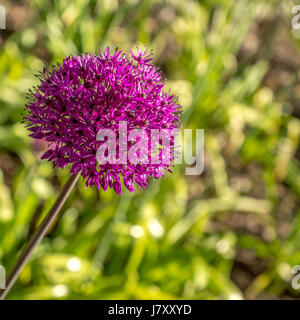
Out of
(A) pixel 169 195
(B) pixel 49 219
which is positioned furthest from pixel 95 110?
(A) pixel 169 195

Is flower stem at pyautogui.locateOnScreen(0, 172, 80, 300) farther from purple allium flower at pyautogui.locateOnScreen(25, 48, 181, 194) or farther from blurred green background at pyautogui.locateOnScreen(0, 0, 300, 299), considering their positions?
blurred green background at pyautogui.locateOnScreen(0, 0, 300, 299)

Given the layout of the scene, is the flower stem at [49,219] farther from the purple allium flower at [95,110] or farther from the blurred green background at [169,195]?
the blurred green background at [169,195]

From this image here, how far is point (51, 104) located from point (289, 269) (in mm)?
2181

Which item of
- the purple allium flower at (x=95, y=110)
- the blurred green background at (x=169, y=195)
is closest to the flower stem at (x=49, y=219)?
the purple allium flower at (x=95, y=110)

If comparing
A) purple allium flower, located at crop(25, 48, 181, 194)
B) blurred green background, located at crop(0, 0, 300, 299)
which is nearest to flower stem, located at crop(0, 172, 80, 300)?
purple allium flower, located at crop(25, 48, 181, 194)

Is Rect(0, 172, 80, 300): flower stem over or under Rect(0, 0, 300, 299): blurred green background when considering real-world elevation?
under

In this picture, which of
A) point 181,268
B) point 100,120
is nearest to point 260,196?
point 181,268

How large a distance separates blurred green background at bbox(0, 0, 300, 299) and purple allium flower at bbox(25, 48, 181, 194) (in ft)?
2.83

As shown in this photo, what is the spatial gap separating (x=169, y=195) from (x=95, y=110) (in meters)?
1.76

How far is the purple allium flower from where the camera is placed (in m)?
0.92

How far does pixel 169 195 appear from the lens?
2625mm

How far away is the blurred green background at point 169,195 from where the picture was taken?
197 centimetres

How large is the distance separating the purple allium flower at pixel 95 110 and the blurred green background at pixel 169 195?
86 cm

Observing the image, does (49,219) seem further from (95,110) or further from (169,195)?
(169,195)
